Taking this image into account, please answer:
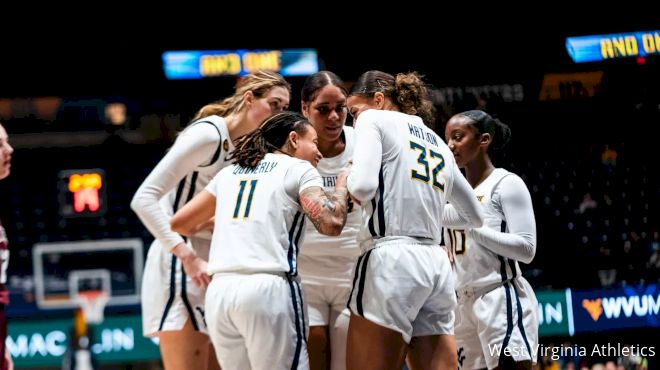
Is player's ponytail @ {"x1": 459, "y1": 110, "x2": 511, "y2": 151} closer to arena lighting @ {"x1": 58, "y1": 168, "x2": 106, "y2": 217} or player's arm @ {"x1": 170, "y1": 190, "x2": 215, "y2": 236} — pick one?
player's arm @ {"x1": 170, "y1": 190, "x2": 215, "y2": 236}

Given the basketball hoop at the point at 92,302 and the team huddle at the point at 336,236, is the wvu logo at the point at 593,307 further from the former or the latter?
the team huddle at the point at 336,236

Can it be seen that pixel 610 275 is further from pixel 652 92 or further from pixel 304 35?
pixel 304 35

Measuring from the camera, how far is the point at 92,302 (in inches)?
490

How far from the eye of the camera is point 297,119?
3.68 metres

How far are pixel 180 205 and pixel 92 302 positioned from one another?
859 cm

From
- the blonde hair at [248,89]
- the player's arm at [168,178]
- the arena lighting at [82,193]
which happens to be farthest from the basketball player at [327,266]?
the arena lighting at [82,193]

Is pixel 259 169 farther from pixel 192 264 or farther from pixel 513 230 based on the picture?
pixel 513 230

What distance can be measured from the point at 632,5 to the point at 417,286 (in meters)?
14.1

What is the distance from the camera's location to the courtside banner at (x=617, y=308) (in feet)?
Answer: 37.3

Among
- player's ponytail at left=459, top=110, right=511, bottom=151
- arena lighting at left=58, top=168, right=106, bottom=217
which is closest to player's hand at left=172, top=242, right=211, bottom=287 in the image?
player's ponytail at left=459, top=110, right=511, bottom=151

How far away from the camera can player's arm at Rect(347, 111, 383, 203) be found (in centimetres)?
332

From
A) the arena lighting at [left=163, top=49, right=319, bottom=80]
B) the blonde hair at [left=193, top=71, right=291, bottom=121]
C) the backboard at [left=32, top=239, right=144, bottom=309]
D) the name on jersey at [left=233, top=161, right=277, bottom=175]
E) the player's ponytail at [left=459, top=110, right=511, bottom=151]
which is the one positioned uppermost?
the arena lighting at [left=163, top=49, right=319, bottom=80]

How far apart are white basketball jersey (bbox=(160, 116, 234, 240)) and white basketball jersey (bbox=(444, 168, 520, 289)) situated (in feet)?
4.00

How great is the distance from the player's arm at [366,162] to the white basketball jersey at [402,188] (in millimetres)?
29
